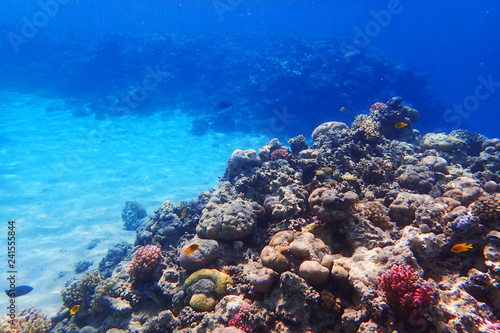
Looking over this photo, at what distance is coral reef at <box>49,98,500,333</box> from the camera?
345 centimetres

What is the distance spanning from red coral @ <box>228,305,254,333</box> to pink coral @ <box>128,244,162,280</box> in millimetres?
3147

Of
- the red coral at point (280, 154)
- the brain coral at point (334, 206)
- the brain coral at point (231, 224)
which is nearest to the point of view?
the brain coral at point (334, 206)

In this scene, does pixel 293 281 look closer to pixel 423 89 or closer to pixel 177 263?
pixel 177 263

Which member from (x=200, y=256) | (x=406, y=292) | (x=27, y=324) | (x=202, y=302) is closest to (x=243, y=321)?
(x=202, y=302)

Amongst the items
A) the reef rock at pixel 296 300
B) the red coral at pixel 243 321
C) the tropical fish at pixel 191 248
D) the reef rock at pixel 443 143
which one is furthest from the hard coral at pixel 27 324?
the reef rock at pixel 443 143

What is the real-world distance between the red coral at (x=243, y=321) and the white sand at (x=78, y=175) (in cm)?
743

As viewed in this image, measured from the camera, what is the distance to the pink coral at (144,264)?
6066 mm

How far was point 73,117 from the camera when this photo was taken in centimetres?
2798

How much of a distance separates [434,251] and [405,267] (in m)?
0.99

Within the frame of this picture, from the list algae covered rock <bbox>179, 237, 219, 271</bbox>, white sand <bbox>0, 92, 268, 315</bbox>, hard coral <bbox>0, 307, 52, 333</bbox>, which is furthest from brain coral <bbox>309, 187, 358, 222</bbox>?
white sand <bbox>0, 92, 268, 315</bbox>

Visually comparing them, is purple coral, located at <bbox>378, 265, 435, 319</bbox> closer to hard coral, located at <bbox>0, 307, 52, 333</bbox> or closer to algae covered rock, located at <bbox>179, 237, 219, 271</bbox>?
algae covered rock, located at <bbox>179, 237, 219, 271</bbox>

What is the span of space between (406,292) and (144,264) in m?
5.57

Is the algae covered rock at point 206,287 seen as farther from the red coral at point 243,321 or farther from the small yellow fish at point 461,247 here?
the small yellow fish at point 461,247

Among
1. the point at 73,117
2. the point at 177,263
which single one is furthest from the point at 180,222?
the point at 73,117
